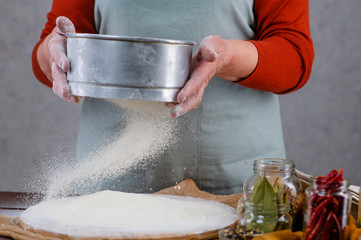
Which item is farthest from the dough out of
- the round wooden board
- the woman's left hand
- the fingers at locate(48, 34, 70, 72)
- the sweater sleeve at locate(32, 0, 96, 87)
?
the sweater sleeve at locate(32, 0, 96, 87)

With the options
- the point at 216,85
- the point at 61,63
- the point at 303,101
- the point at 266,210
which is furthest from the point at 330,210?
the point at 303,101

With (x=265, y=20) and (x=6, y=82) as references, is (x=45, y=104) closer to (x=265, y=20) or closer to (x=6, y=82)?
(x=6, y=82)

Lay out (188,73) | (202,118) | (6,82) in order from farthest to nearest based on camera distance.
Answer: (6,82) < (202,118) < (188,73)

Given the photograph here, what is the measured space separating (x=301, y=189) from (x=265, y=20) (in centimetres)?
57

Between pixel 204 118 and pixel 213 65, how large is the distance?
1.09 feet

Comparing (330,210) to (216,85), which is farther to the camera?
(216,85)

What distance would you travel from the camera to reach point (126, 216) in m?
1.09

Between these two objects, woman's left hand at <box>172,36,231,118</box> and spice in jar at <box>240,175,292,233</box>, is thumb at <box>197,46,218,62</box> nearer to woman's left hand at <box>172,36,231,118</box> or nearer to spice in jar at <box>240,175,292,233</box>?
woman's left hand at <box>172,36,231,118</box>

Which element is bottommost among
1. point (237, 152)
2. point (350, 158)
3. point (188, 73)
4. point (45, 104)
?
point (350, 158)

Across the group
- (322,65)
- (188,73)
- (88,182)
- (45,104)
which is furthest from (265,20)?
(45,104)

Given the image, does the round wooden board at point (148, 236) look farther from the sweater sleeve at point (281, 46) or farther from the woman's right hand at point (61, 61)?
the sweater sleeve at point (281, 46)

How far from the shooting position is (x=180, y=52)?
36.4 inches

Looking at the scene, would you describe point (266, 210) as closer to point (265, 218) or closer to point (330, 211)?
point (265, 218)

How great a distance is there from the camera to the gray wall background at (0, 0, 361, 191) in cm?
288
